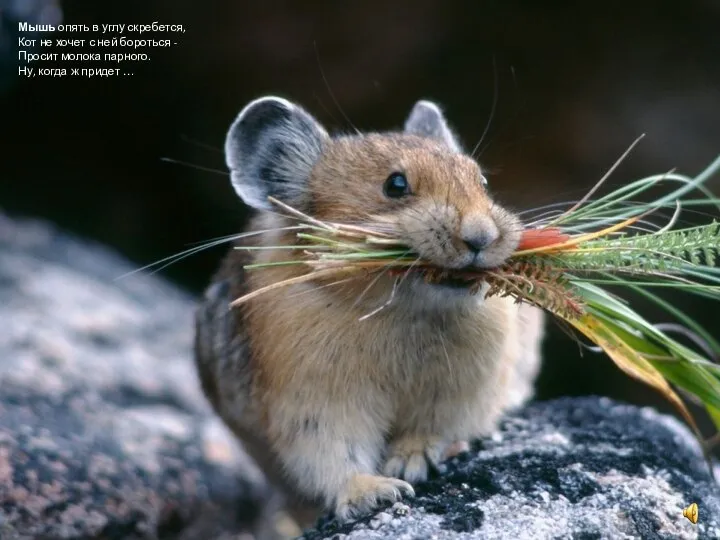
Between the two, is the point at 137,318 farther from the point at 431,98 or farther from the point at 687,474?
the point at 687,474

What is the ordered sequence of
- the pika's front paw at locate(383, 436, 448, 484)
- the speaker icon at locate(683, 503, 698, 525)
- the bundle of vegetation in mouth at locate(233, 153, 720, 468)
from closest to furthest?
the bundle of vegetation in mouth at locate(233, 153, 720, 468) < the speaker icon at locate(683, 503, 698, 525) < the pika's front paw at locate(383, 436, 448, 484)

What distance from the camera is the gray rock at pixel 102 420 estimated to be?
20.5 feet

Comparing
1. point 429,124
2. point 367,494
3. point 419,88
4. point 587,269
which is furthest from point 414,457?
point 419,88

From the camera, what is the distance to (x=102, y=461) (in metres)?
6.71

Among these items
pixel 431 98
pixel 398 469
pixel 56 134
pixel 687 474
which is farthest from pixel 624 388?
pixel 56 134

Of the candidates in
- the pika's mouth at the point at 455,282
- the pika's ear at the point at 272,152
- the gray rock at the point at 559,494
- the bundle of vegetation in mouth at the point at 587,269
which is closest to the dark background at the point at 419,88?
the pika's ear at the point at 272,152

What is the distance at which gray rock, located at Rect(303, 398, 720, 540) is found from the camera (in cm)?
456

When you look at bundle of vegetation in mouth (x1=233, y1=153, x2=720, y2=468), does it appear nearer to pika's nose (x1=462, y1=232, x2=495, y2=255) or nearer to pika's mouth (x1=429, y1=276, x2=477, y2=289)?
pika's mouth (x1=429, y1=276, x2=477, y2=289)

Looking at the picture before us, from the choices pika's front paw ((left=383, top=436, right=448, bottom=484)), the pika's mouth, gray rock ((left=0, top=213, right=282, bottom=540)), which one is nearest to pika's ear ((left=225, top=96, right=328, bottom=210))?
the pika's mouth

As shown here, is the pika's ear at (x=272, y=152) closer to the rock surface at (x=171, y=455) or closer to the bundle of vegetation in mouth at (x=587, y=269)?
the bundle of vegetation in mouth at (x=587, y=269)

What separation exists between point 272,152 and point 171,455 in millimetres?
2889

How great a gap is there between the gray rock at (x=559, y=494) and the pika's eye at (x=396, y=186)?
1.64 meters

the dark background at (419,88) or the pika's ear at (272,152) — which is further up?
the dark background at (419,88)

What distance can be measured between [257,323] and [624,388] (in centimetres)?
643
